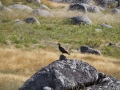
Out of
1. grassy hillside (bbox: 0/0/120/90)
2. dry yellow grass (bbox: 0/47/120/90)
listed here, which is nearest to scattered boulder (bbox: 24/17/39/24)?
grassy hillside (bbox: 0/0/120/90)

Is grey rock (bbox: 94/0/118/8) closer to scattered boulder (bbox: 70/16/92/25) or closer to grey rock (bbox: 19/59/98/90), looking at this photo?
scattered boulder (bbox: 70/16/92/25)

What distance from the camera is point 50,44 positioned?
31453 millimetres

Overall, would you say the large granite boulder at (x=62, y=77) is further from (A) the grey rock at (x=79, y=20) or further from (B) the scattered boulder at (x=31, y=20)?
(A) the grey rock at (x=79, y=20)

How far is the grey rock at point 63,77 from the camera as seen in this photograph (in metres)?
10.6

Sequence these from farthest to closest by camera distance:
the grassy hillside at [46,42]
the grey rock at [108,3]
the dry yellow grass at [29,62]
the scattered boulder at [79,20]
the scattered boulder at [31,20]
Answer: the grey rock at [108,3], the scattered boulder at [79,20], the scattered boulder at [31,20], the grassy hillside at [46,42], the dry yellow grass at [29,62]

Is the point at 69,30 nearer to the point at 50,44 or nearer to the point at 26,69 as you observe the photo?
the point at 50,44

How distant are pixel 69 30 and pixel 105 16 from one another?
12.1 metres

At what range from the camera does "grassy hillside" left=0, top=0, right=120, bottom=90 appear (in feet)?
68.8

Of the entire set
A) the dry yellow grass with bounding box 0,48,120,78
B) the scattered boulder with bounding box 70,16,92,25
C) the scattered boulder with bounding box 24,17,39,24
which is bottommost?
the scattered boulder with bounding box 70,16,92,25

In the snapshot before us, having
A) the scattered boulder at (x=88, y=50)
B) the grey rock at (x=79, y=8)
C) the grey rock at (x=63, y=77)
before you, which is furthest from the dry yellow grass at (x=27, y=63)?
the grey rock at (x=79, y=8)

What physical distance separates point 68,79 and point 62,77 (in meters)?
0.21

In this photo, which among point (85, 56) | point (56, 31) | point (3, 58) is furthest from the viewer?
point (56, 31)

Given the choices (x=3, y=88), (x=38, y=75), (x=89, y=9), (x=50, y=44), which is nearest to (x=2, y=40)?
(x=50, y=44)

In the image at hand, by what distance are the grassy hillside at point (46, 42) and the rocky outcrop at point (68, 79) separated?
4.07 metres
